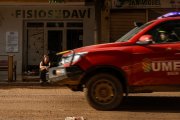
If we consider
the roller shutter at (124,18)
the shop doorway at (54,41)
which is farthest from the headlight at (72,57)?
the shop doorway at (54,41)

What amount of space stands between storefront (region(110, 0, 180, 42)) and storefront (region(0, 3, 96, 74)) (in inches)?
48.0

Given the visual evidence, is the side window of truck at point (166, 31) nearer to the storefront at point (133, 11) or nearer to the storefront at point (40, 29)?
the storefront at point (133, 11)

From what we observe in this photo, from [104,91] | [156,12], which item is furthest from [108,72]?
[156,12]

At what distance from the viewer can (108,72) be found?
Answer: 33.5 ft

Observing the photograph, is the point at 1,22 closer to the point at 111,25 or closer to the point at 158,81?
the point at 111,25

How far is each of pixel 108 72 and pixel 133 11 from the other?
13.0 metres

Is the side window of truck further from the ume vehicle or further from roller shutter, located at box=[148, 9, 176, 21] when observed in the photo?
roller shutter, located at box=[148, 9, 176, 21]

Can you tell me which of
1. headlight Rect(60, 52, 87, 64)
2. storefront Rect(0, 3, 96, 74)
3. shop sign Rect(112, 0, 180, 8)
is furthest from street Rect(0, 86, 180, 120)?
storefront Rect(0, 3, 96, 74)

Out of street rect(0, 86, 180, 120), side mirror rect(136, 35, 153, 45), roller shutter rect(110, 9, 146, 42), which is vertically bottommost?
street rect(0, 86, 180, 120)

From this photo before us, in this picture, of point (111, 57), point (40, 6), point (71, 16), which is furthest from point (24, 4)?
point (111, 57)

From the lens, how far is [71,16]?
77.8ft

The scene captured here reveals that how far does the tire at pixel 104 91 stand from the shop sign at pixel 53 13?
1376 cm

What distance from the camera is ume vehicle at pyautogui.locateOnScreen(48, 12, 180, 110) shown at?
9898 mm

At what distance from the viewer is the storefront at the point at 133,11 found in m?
22.6
